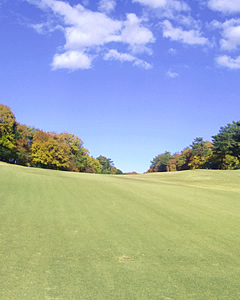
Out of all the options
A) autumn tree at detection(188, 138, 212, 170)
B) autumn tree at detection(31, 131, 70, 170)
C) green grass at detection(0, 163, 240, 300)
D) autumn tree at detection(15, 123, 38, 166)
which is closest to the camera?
green grass at detection(0, 163, 240, 300)

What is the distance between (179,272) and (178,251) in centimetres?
151

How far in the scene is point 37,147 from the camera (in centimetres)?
6594

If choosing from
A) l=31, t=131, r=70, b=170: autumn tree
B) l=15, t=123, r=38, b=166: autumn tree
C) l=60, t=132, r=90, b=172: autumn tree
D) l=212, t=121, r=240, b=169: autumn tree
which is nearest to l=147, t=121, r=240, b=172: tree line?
l=212, t=121, r=240, b=169: autumn tree

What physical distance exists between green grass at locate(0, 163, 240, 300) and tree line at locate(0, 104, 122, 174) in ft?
156

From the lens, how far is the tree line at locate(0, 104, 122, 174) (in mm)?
57969

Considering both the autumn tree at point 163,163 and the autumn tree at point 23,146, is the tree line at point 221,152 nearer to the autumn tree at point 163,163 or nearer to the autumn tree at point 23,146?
Answer: the autumn tree at point 163,163

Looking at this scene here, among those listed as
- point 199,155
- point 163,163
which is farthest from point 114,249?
point 163,163

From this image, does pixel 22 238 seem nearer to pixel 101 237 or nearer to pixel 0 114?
pixel 101 237

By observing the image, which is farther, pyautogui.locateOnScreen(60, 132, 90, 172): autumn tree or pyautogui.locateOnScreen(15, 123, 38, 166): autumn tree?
pyautogui.locateOnScreen(60, 132, 90, 172): autumn tree

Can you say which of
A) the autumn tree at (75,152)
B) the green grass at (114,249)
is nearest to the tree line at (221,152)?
the autumn tree at (75,152)

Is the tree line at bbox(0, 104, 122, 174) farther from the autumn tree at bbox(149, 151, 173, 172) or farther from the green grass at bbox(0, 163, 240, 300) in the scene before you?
the autumn tree at bbox(149, 151, 173, 172)

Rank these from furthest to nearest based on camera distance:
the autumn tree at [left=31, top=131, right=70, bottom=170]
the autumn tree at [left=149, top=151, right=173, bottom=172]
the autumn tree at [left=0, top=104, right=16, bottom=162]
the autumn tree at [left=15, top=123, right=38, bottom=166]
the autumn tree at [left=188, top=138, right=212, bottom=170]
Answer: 1. the autumn tree at [left=149, top=151, right=173, bottom=172]
2. the autumn tree at [left=188, top=138, right=212, bottom=170]
3. the autumn tree at [left=31, top=131, right=70, bottom=170]
4. the autumn tree at [left=15, top=123, right=38, bottom=166]
5. the autumn tree at [left=0, top=104, right=16, bottom=162]

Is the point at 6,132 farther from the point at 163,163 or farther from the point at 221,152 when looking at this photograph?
the point at 163,163

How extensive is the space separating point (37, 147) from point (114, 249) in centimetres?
6182
